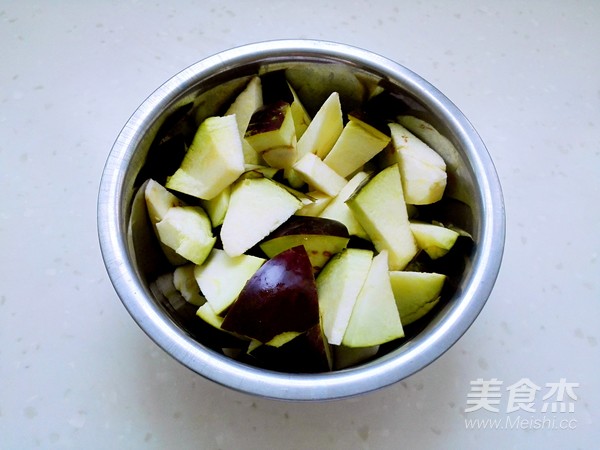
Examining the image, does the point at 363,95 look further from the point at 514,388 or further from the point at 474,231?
the point at 514,388

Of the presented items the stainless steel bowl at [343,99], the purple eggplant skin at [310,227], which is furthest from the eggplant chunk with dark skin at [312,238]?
the stainless steel bowl at [343,99]

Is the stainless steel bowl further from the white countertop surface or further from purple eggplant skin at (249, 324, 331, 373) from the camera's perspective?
the white countertop surface

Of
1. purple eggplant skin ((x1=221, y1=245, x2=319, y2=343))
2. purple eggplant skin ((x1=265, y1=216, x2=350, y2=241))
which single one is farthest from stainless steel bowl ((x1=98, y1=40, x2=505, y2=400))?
purple eggplant skin ((x1=265, y1=216, x2=350, y2=241))

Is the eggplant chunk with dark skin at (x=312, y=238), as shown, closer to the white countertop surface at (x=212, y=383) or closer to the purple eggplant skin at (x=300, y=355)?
the purple eggplant skin at (x=300, y=355)

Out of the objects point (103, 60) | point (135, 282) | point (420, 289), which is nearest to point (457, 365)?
point (420, 289)

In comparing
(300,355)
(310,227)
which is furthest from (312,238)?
(300,355)

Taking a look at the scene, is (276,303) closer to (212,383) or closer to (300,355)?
(300,355)
